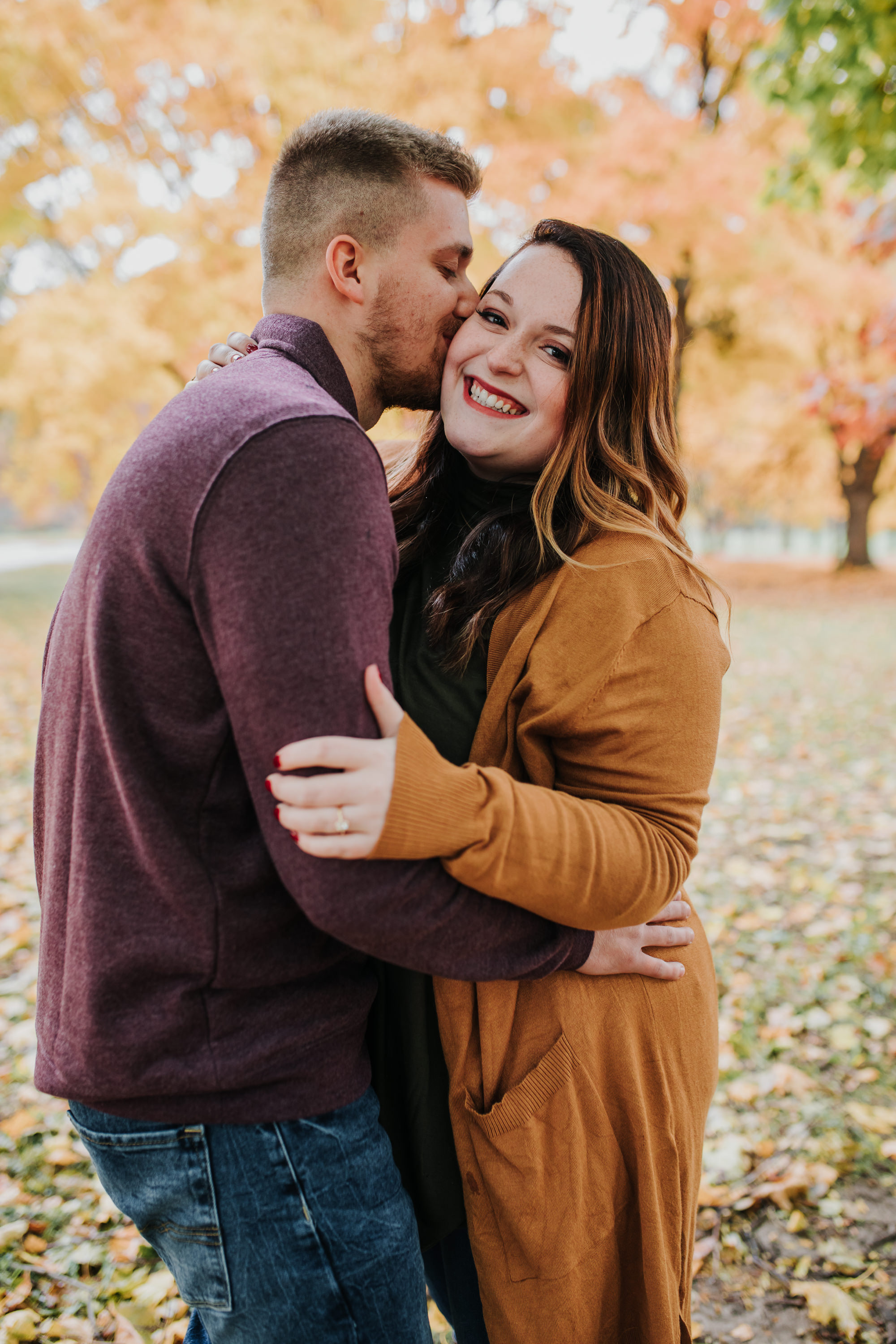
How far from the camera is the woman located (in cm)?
153

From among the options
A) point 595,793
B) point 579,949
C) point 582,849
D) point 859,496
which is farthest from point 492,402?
point 859,496

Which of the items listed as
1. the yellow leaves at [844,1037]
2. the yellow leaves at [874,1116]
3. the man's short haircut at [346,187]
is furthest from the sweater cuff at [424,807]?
the yellow leaves at [844,1037]

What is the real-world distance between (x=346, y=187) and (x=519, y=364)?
519 mm

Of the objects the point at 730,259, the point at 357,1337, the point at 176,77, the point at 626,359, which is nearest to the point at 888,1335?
the point at 357,1337

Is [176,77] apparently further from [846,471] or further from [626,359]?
[846,471]

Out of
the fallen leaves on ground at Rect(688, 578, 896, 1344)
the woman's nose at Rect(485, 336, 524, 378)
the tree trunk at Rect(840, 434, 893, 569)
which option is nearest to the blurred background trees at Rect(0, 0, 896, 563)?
the fallen leaves on ground at Rect(688, 578, 896, 1344)

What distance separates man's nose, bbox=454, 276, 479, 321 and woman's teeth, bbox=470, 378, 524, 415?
0.15 meters

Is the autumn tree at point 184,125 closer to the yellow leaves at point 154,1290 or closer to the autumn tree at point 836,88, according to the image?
the autumn tree at point 836,88

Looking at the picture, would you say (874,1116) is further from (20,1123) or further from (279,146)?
(279,146)

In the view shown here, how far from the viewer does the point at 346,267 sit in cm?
183

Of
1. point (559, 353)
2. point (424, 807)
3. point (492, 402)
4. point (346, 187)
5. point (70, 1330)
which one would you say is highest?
point (346, 187)

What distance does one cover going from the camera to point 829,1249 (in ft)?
9.53

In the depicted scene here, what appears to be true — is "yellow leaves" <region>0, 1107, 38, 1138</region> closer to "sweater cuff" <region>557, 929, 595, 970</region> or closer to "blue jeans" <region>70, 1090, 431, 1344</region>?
"blue jeans" <region>70, 1090, 431, 1344</region>

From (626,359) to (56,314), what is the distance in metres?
10.3
